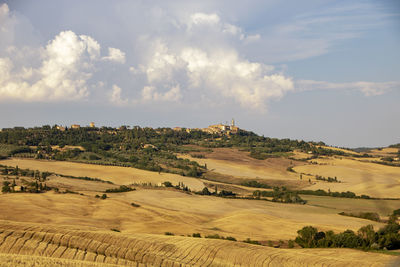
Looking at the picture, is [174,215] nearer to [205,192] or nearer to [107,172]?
[205,192]

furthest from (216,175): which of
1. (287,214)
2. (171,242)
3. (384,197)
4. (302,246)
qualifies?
(171,242)

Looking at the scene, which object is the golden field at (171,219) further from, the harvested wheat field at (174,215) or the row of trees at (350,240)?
the row of trees at (350,240)

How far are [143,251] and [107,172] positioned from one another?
332ft

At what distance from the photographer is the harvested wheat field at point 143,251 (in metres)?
42.0

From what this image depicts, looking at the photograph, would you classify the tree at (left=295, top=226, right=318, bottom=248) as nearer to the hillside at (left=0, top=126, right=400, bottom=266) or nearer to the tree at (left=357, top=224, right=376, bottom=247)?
the hillside at (left=0, top=126, right=400, bottom=266)

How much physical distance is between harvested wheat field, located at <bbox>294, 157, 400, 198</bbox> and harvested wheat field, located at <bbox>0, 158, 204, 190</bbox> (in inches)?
1659

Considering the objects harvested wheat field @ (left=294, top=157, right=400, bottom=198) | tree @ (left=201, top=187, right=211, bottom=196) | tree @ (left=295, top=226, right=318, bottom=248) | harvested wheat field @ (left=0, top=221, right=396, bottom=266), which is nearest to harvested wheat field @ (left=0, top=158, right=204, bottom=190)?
tree @ (left=201, top=187, right=211, bottom=196)

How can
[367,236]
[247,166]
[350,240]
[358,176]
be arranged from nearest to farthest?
[350,240], [367,236], [358,176], [247,166]

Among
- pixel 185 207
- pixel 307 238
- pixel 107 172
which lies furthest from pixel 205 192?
pixel 307 238

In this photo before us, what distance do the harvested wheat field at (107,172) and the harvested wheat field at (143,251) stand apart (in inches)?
2953

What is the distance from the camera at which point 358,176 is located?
15325 cm

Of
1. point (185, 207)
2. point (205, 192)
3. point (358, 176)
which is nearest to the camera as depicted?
point (185, 207)

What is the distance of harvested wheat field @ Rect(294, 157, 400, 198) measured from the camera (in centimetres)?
12494

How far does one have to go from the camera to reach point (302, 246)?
6053cm
